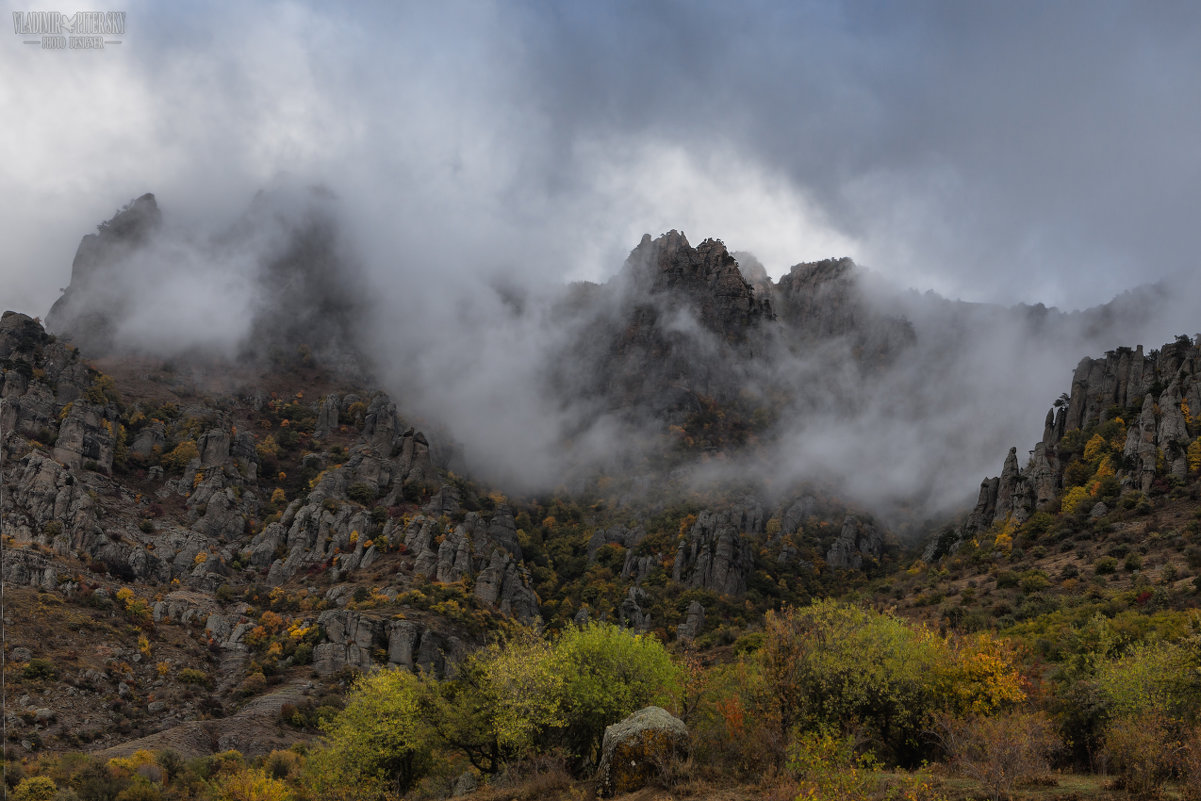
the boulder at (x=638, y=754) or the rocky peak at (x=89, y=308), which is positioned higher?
the rocky peak at (x=89, y=308)

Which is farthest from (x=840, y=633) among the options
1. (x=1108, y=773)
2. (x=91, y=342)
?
(x=91, y=342)

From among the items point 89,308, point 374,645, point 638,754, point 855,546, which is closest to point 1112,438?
point 855,546

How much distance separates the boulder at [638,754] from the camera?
2647cm

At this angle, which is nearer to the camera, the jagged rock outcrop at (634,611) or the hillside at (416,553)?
the hillside at (416,553)

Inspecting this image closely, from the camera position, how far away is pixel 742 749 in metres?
28.5

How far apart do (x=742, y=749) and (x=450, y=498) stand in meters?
119

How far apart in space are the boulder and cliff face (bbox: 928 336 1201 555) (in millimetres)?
80383

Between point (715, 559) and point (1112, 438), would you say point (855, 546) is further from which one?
point (1112, 438)

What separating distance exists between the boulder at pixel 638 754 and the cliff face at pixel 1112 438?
80.4 m

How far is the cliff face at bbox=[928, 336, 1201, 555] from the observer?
8112cm

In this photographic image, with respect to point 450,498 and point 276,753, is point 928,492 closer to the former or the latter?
point 450,498

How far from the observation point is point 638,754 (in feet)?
88.2

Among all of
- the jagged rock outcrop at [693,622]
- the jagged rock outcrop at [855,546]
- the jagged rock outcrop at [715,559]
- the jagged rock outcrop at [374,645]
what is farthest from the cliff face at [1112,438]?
the jagged rock outcrop at [374,645]

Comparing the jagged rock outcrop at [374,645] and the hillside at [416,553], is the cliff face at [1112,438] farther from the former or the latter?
the jagged rock outcrop at [374,645]
